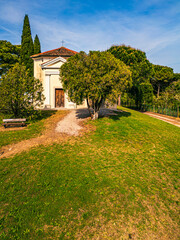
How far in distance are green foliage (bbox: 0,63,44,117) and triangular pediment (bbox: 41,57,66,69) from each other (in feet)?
27.3

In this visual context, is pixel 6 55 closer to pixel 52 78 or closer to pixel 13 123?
pixel 52 78

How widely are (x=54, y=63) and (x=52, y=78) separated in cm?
235

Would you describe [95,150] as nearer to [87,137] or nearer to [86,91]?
[87,137]

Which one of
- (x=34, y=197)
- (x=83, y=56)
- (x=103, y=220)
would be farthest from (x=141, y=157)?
(x=83, y=56)

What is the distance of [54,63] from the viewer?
21.8m

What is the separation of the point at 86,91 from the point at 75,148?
205 inches

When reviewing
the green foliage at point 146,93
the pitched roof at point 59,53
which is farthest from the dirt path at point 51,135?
the green foliage at point 146,93

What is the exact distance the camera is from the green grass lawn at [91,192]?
4.28 metres

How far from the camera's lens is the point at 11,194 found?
18.1 feet

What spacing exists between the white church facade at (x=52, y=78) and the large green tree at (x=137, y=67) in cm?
1481

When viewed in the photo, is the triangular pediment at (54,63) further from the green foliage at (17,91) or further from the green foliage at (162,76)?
the green foliage at (162,76)

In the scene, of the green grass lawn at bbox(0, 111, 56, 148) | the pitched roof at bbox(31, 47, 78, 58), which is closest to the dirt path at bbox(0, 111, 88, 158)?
the green grass lawn at bbox(0, 111, 56, 148)

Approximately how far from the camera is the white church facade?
21.7 meters

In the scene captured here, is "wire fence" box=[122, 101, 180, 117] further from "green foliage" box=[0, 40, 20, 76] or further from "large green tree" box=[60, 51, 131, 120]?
"green foliage" box=[0, 40, 20, 76]
